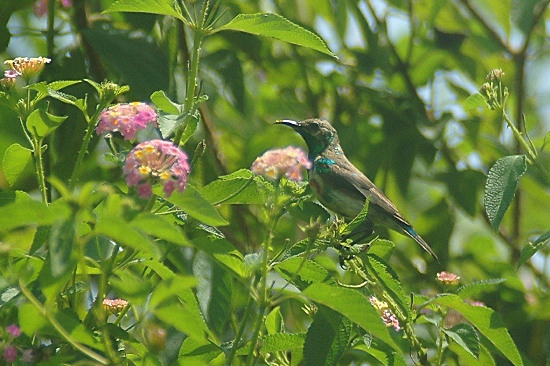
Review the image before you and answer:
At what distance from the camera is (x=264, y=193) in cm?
238

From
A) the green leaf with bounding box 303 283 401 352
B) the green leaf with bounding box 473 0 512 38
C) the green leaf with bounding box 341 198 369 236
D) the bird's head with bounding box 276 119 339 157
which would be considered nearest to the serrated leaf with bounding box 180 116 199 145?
the green leaf with bounding box 341 198 369 236

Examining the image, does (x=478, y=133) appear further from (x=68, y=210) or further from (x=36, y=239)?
(x=68, y=210)

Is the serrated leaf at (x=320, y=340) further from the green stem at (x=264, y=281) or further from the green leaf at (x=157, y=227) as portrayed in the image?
the green leaf at (x=157, y=227)

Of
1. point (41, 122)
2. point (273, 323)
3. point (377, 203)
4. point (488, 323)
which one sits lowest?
point (377, 203)

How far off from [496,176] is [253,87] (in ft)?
8.65

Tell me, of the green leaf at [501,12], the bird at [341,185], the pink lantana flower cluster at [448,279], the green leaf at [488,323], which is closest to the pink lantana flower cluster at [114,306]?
the green leaf at [488,323]

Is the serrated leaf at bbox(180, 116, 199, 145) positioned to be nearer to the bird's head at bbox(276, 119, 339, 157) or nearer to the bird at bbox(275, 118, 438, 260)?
the bird at bbox(275, 118, 438, 260)

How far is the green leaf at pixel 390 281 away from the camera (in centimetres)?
270

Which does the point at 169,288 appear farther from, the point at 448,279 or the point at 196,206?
the point at 448,279

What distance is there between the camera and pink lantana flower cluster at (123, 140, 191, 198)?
209cm

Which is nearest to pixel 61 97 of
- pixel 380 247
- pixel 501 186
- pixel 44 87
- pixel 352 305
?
pixel 44 87

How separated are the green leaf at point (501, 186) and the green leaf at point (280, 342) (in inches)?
28.4

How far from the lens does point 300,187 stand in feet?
7.93

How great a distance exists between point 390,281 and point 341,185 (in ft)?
5.24
